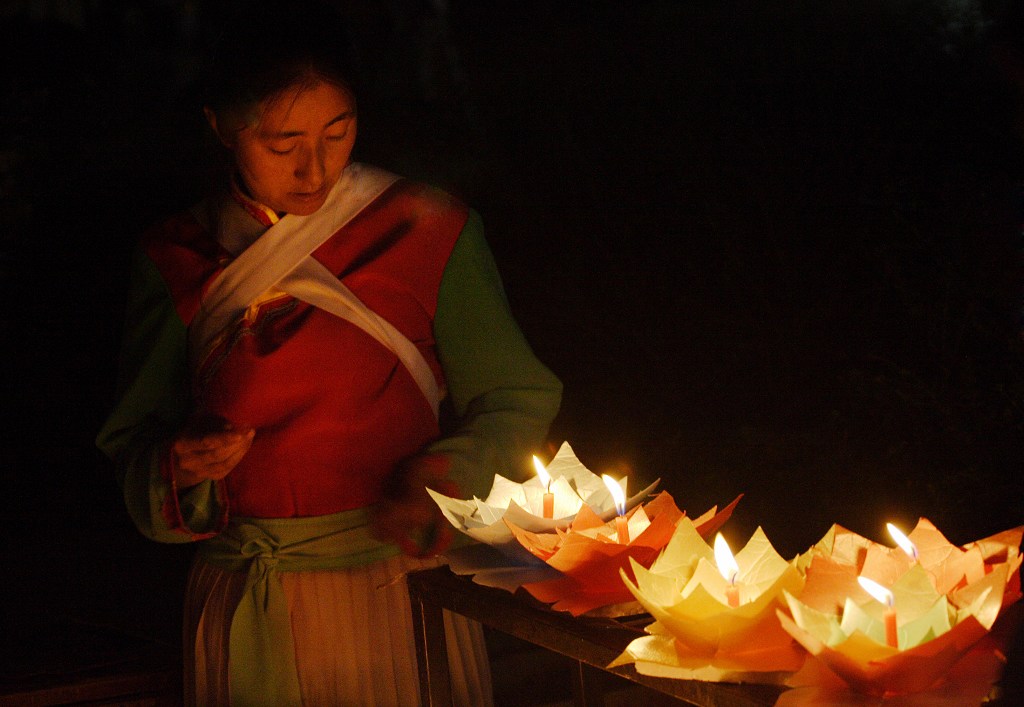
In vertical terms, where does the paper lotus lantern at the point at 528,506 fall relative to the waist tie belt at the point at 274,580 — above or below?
above

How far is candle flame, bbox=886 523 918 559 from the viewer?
43.2 inches

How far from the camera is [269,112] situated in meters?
1.94

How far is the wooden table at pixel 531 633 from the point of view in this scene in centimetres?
106

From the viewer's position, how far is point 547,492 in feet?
5.02

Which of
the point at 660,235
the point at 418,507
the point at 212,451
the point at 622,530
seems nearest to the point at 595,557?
the point at 622,530

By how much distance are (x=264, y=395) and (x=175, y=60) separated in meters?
2.98

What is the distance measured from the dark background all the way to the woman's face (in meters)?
1.66

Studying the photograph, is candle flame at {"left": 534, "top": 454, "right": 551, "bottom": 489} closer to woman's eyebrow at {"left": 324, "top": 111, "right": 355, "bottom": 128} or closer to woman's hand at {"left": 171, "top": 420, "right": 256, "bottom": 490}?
woman's hand at {"left": 171, "top": 420, "right": 256, "bottom": 490}

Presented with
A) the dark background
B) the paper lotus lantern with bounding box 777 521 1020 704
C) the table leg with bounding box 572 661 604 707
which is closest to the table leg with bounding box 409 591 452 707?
the table leg with bounding box 572 661 604 707

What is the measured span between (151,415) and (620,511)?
1.08 meters

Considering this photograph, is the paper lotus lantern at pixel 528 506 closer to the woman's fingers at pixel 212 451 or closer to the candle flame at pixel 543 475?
the candle flame at pixel 543 475

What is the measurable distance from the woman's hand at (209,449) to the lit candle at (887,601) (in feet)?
3.52

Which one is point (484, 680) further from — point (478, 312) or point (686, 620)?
point (686, 620)

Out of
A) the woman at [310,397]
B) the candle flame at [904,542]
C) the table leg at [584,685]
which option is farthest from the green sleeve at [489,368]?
the candle flame at [904,542]
